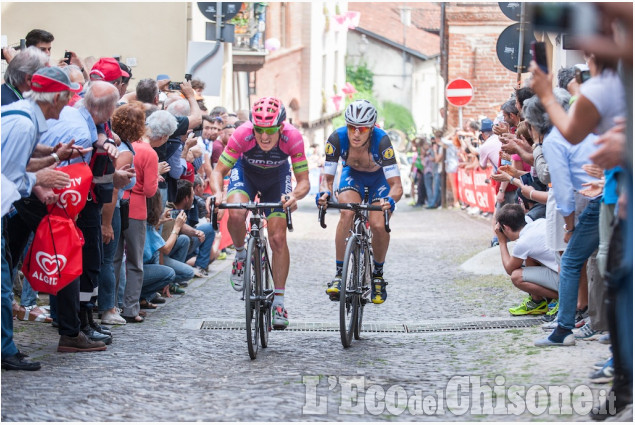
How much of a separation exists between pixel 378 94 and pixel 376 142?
68166 millimetres

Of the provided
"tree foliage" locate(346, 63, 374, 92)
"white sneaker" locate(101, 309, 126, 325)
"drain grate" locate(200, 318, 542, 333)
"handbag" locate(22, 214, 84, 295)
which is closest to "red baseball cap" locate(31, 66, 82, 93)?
"handbag" locate(22, 214, 84, 295)

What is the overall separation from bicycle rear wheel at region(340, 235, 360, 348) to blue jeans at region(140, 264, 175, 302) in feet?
9.04

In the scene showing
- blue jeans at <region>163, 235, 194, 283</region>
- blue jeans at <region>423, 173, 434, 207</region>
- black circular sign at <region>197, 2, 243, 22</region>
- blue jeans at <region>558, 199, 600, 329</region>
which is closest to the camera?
blue jeans at <region>558, 199, 600, 329</region>

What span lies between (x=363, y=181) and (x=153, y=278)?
8.30 ft

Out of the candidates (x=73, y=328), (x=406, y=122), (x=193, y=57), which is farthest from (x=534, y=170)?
(x=406, y=122)

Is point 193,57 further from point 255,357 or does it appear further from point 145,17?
point 255,357

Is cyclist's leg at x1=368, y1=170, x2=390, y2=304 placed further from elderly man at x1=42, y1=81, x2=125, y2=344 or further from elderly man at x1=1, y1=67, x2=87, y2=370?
elderly man at x1=1, y1=67, x2=87, y2=370

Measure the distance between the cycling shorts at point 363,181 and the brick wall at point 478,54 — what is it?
86.6 feet

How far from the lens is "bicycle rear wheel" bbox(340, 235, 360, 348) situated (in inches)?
366

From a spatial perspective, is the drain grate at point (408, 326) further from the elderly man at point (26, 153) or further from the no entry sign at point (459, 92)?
the no entry sign at point (459, 92)

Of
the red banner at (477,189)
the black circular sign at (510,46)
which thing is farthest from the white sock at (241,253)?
the red banner at (477,189)

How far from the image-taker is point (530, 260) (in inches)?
425

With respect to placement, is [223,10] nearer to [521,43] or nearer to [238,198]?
[521,43]

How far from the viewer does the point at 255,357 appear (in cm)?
885
